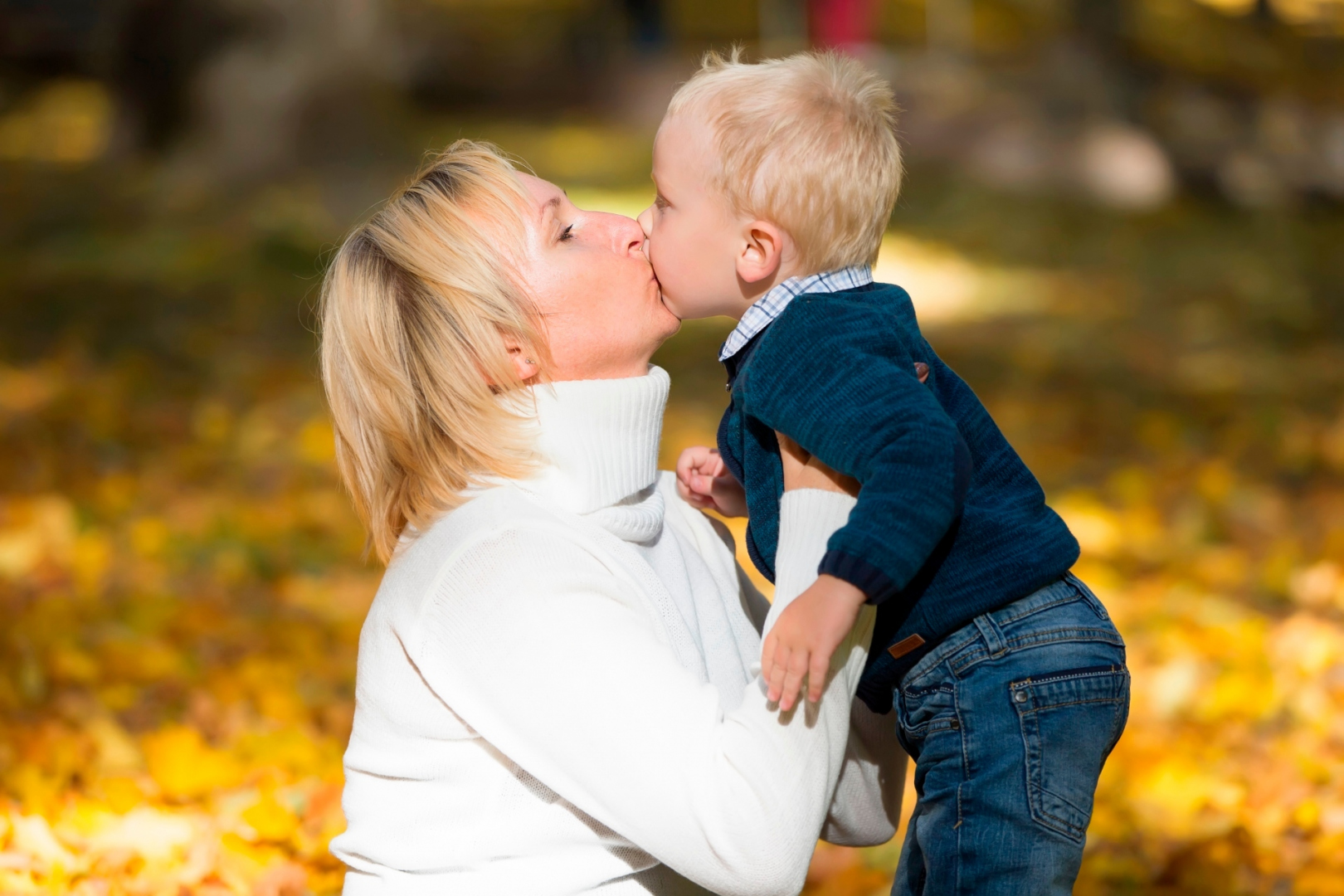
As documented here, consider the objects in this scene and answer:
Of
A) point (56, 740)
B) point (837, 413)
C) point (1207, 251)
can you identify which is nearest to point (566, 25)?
point (1207, 251)

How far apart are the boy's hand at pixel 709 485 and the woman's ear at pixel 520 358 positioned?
1.30 feet

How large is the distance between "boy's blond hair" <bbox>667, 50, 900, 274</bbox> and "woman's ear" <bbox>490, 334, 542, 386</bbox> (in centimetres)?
37

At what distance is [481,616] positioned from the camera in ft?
5.50

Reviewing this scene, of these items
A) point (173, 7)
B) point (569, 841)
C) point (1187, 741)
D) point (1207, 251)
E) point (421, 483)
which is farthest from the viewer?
point (1207, 251)

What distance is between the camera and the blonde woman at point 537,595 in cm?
162

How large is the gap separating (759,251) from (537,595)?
2.06ft

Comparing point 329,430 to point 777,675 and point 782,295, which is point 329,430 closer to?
point 782,295

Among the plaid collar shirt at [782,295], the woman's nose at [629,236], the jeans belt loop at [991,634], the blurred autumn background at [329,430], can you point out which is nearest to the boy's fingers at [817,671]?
the jeans belt loop at [991,634]

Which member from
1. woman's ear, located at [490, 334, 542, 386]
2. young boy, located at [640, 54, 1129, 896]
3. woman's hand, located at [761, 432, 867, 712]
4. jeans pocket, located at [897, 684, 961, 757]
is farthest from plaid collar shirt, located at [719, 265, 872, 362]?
jeans pocket, located at [897, 684, 961, 757]

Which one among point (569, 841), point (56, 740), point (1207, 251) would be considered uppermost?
point (569, 841)

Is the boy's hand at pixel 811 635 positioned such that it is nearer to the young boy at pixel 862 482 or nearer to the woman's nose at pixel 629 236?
the young boy at pixel 862 482

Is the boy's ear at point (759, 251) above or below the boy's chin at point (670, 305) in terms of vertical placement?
above

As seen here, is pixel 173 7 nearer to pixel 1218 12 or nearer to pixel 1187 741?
pixel 1187 741

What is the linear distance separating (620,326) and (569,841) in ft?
2.44
